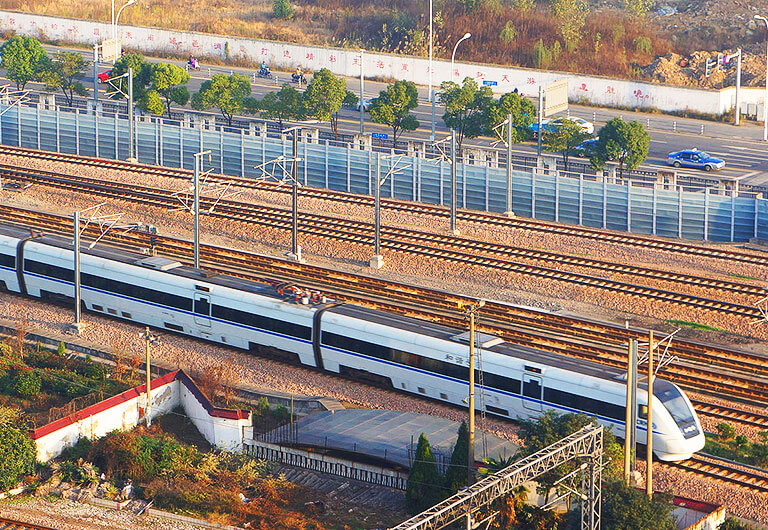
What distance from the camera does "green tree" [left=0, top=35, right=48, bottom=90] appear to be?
89.3 m

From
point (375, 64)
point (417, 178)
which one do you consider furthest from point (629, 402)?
point (375, 64)

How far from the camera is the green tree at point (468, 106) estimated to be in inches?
3049

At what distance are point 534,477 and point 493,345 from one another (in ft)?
34.0

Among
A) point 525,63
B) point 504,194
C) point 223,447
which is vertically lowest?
point 223,447

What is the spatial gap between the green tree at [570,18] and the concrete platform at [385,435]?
68.4 metres

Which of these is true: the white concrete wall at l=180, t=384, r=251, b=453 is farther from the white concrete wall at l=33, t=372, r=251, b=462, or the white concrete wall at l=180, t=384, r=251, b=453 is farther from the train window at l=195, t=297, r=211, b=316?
the train window at l=195, t=297, r=211, b=316

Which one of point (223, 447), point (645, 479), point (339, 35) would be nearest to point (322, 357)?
point (223, 447)

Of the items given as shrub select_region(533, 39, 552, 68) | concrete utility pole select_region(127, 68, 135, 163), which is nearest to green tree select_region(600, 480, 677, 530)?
concrete utility pole select_region(127, 68, 135, 163)

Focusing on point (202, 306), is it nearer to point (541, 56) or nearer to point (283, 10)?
point (541, 56)

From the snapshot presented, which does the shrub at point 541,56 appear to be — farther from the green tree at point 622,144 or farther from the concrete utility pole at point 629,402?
the concrete utility pole at point 629,402

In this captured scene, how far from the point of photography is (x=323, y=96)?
80.6m

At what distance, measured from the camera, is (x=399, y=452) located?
38.2 m

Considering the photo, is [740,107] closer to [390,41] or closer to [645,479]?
[390,41]

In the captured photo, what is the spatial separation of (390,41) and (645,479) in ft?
256
